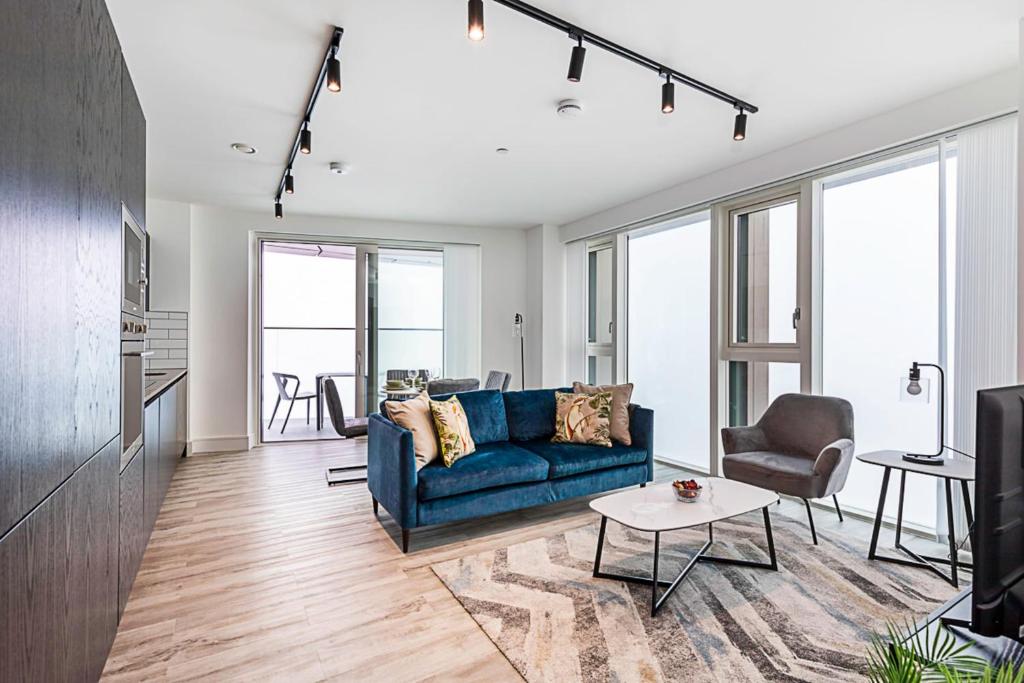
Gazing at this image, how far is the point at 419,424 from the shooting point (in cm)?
320

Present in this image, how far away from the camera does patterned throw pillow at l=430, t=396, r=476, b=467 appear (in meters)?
3.22

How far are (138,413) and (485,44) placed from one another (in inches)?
96.3

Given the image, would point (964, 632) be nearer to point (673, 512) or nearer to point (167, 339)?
point (673, 512)

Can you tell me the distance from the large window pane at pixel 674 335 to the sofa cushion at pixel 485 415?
1.96 m

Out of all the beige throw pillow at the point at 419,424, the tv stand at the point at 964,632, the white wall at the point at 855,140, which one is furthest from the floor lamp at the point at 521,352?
the tv stand at the point at 964,632

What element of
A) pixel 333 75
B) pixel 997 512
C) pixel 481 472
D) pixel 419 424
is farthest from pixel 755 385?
pixel 333 75

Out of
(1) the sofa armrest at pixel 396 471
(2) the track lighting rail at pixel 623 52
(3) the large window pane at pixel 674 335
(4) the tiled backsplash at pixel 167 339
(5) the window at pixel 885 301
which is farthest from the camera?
(4) the tiled backsplash at pixel 167 339

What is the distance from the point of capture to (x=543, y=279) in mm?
6414

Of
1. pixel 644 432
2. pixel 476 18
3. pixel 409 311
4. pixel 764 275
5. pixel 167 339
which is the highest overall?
pixel 476 18

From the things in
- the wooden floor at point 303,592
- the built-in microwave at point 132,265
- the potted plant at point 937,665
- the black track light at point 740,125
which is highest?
the black track light at point 740,125

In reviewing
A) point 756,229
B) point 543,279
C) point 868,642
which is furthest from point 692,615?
point 543,279

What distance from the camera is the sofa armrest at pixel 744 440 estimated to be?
362 centimetres

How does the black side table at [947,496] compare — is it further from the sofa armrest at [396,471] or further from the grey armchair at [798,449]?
the sofa armrest at [396,471]

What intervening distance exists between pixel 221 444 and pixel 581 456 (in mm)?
4162
